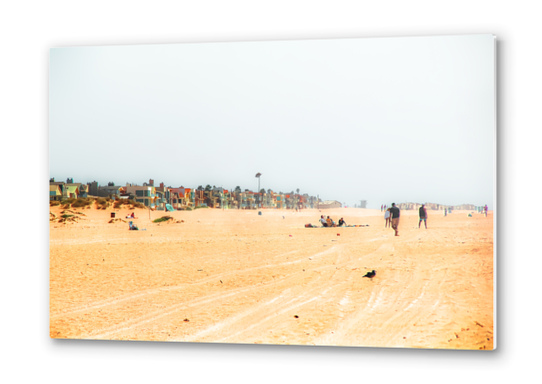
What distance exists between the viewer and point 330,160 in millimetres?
4191

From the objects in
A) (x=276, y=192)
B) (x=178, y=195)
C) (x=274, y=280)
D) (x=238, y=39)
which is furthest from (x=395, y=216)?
(x=238, y=39)

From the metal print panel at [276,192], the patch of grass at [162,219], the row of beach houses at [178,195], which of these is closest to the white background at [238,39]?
the metal print panel at [276,192]

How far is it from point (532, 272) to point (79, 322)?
436 centimetres

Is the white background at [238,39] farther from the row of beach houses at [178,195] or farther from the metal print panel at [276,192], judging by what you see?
the row of beach houses at [178,195]

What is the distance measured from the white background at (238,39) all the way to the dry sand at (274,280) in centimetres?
15

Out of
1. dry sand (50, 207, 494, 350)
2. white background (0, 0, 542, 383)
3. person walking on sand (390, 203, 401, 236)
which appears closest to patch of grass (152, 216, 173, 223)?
dry sand (50, 207, 494, 350)

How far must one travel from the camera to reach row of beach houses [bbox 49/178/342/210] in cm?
427

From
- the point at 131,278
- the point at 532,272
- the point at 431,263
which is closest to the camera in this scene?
the point at 532,272

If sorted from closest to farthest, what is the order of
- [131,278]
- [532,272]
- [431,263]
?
[532,272], [431,263], [131,278]

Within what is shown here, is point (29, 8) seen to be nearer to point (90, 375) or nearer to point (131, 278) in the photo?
point (131, 278)

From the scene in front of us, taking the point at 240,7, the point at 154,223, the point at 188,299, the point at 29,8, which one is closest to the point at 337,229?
the point at 188,299

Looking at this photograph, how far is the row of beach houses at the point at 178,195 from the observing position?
4270 millimetres

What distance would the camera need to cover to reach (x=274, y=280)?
14.0ft

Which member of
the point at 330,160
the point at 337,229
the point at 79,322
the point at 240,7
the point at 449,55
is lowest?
the point at 79,322
